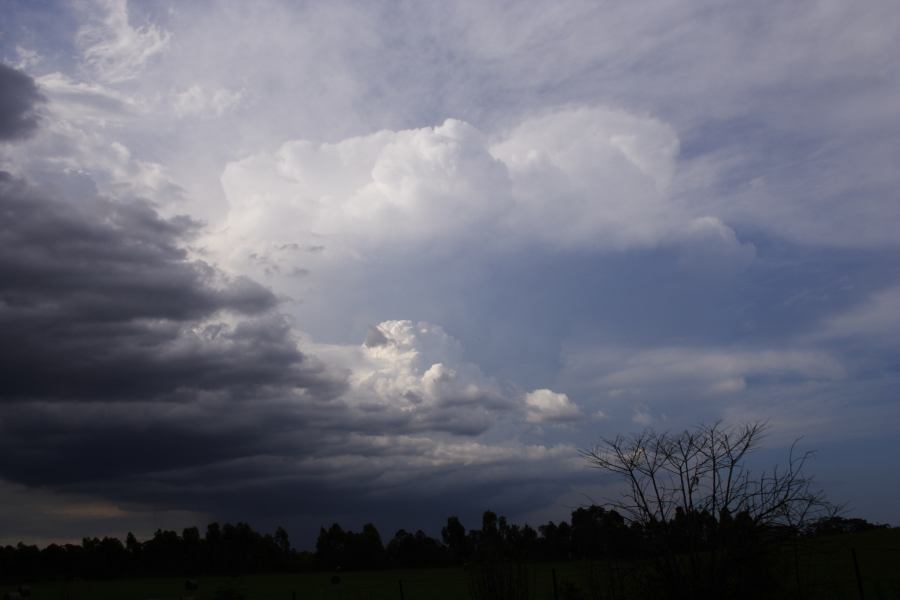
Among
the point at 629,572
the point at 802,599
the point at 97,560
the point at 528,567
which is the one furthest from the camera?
the point at 97,560

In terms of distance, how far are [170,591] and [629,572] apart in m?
90.1

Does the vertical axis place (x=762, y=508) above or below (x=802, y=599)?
above

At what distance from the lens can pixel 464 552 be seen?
18.1m

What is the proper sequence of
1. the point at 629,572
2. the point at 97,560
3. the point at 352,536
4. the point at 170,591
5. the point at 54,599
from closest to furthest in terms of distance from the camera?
the point at 629,572 → the point at 54,599 → the point at 170,591 → the point at 97,560 → the point at 352,536

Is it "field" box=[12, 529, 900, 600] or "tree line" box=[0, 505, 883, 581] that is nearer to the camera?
"field" box=[12, 529, 900, 600]

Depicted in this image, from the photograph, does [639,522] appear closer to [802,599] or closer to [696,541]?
[696,541]

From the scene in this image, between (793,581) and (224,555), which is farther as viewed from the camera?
(224,555)

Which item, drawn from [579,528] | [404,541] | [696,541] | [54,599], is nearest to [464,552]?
[579,528]

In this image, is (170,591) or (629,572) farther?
(170,591)

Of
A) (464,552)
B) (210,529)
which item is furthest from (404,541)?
(464,552)

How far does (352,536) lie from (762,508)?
151 meters

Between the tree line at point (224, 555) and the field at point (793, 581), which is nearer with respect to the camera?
the field at point (793, 581)

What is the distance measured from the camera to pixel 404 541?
147m

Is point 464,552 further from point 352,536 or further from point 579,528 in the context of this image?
point 352,536
